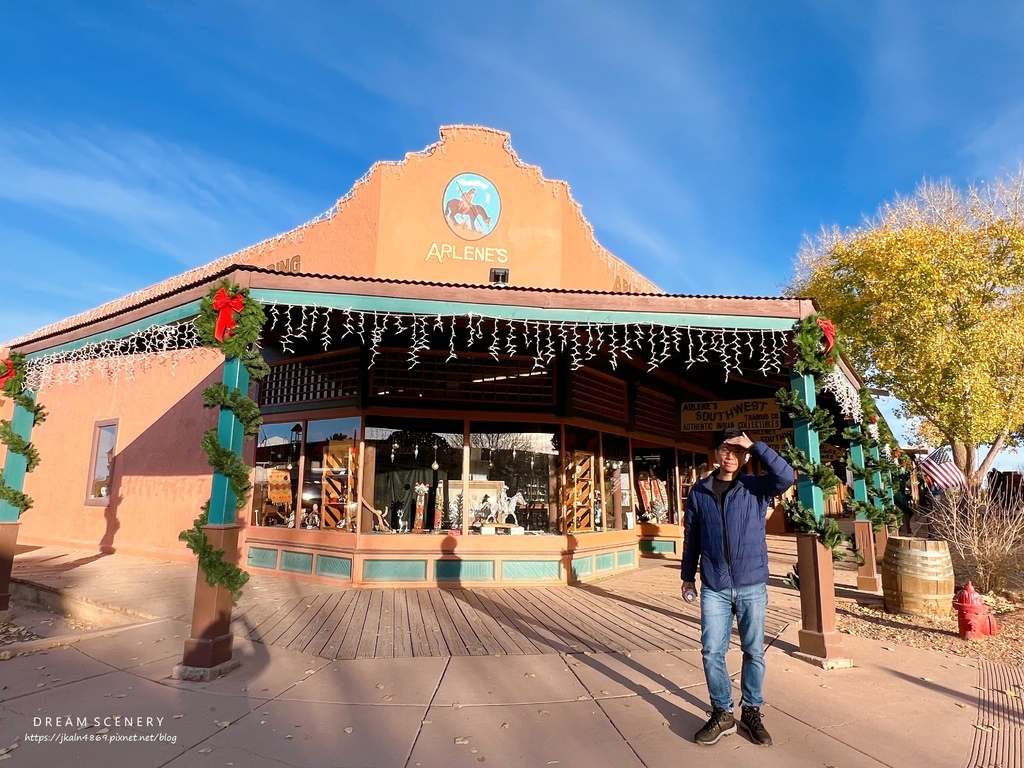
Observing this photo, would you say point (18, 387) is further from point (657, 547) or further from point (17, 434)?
point (657, 547)

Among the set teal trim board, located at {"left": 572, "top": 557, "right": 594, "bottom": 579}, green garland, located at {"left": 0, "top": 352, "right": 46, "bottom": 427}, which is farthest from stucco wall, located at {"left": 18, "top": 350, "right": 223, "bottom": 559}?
teal trim board, located at {"left": 572, "top": 557, "right": 594, "bottom": 579}

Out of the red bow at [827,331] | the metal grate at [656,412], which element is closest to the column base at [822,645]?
the red bow at [827,331]

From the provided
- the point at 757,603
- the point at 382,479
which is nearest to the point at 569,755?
the point at 757,603

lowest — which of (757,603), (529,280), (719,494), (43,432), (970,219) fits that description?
(757,603)

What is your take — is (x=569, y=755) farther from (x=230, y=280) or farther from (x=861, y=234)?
(x=861, y=234)

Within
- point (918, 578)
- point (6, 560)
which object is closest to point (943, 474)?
point (918, 578)

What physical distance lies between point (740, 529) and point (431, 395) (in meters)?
5.42

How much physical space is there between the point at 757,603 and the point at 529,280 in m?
8.66

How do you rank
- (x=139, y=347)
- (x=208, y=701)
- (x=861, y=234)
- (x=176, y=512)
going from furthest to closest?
(x=861, y=234), (x=176, y=512), (x=139, y=347), (x=208, y=701)

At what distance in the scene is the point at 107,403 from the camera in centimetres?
1217

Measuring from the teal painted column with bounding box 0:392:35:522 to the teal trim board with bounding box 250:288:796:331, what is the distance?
489 centimetres

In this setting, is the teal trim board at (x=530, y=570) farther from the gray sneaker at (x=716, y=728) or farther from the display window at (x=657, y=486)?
the gray sneaker at (x=716, y=728)

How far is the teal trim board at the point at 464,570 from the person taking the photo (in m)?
7.80

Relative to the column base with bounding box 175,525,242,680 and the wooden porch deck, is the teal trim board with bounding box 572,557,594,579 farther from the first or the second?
the column base with bounding box 175,525,242,680
